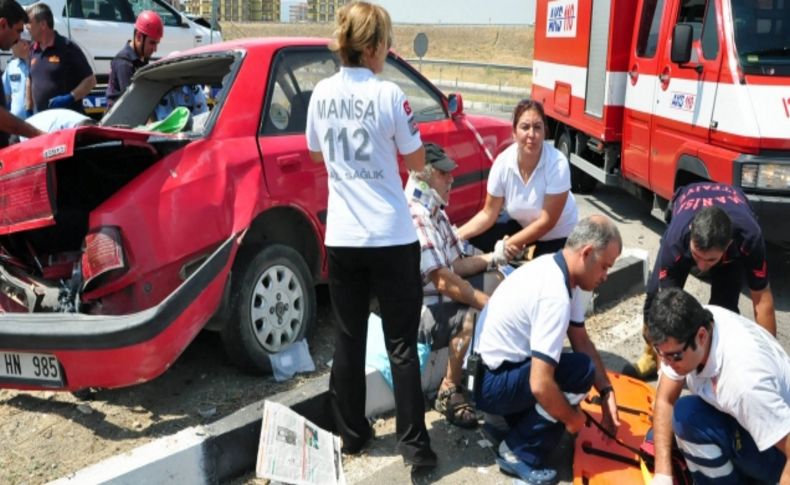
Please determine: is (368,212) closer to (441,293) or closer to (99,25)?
(441,293)

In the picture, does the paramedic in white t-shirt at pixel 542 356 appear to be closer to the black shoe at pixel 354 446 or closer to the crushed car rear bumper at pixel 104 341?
the black shoe at pixel 354 446

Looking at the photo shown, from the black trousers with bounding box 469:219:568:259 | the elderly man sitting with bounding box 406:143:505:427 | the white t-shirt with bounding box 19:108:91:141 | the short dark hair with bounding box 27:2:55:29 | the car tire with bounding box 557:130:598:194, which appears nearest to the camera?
the elderly man sitting with bounding box 406:143:505:427

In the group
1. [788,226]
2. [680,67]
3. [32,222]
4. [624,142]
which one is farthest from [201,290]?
[624,142]

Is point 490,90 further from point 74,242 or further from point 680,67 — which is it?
point 74,242

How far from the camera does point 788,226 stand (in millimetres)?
4855

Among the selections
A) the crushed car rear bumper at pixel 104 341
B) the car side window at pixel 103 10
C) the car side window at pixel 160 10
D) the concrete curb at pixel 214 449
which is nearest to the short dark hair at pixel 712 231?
the concrete curb at pixel 214 449

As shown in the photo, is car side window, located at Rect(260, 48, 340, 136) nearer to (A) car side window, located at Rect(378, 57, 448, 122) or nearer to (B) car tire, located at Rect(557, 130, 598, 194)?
(A) car side window, located at Rect(378, 57, 448, 122)

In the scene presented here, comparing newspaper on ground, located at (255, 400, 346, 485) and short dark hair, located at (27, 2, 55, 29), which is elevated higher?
short dark hair, located at (27, 2, 55, 29)

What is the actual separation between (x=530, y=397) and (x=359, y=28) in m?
1.70

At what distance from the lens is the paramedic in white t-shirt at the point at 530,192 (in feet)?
14.0

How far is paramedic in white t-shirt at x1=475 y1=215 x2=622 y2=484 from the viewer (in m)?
2.95

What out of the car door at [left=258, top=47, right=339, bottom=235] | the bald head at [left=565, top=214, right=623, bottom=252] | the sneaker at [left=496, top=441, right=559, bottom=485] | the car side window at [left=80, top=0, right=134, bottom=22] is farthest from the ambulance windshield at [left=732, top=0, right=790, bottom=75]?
the car side window at [left=80, top=0, right=134, bottom=22]

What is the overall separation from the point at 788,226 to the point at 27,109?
5854 millimetres

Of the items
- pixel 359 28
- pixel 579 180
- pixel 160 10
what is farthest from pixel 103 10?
pixel 359 28
